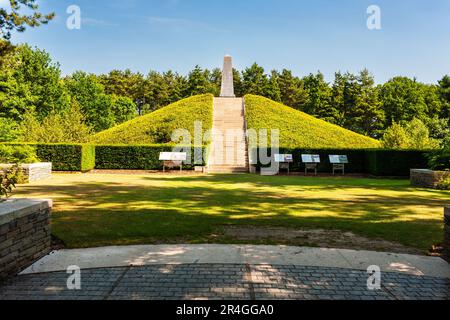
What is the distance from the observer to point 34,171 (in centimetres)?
1680

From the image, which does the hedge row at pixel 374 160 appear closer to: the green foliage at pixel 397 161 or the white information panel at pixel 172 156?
the green foliage at pixel 397 161

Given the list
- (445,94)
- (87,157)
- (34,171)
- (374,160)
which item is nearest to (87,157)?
(87,157)

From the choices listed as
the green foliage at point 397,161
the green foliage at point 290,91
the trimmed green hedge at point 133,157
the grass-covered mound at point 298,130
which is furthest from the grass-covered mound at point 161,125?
the green foliage at point 290,91

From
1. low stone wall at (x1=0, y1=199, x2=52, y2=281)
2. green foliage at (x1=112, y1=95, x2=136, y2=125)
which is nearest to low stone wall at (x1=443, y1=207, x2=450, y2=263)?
low stone wall at (x1=0, y1=199, x2=52, y2=281)

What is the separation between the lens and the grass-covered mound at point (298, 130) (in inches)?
1286

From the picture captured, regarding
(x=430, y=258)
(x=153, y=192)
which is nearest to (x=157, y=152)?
(x=153, y=192)

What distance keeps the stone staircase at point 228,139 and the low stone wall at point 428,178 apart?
10917mm

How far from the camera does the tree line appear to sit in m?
37.4

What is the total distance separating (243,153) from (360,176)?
9403mm

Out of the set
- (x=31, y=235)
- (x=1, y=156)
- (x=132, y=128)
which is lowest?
(x=31, y=235)

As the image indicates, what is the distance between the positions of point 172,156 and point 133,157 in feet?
9.70

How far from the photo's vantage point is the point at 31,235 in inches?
206
